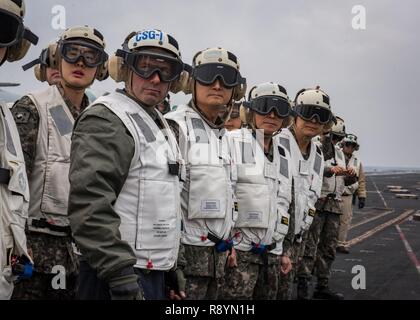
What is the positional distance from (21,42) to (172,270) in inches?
69.3

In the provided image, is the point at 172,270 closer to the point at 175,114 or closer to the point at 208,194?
the point at 208,194

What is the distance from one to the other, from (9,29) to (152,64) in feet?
3.11

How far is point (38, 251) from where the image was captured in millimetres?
3428

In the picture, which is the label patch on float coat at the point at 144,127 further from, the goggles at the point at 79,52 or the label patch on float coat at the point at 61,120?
the goggles at the point at 79,52

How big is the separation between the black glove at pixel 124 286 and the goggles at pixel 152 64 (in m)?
1.33

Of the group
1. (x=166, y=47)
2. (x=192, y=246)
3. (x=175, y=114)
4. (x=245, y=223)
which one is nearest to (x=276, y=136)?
(x=245, y=223)

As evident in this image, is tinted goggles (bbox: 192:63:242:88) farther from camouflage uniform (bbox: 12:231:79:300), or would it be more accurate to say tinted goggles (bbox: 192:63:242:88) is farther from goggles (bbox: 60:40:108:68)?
camouflage uniform (bbox: 12:231:79:300)

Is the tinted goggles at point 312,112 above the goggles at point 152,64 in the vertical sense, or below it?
below

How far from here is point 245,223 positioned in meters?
4.30

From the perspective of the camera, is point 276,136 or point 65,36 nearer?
point 65,36

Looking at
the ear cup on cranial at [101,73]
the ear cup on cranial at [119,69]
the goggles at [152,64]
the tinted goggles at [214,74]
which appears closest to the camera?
the goggles at [152,64]

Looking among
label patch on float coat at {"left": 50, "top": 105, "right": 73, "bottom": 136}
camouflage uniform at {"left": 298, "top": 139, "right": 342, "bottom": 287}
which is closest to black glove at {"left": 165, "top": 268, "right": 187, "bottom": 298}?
label patch on float coat at {"left": 50, "top": 105, "right": 73, "bottom": 136}

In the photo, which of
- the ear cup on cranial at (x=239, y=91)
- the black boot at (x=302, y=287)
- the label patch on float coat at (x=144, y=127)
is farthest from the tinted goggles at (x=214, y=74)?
the black boot at (x=302, y=287)

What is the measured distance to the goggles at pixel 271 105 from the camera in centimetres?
474
